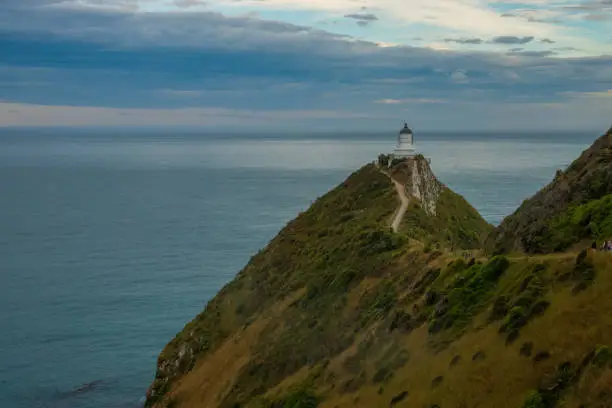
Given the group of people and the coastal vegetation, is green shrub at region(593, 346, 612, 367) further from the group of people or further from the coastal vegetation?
the group of people

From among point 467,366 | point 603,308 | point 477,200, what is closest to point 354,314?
point 467,366

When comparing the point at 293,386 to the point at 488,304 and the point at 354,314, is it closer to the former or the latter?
the point at 354,314

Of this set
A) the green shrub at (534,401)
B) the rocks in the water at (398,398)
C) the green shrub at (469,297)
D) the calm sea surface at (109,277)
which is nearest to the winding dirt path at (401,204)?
the green shrub at (469,297)

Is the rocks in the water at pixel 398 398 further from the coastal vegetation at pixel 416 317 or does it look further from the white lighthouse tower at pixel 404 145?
the white lighthouse tower at pixel 404 145

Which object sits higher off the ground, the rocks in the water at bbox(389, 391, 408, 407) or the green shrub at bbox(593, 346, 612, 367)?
the green shrub at bbox(593, 346, 612, 367)

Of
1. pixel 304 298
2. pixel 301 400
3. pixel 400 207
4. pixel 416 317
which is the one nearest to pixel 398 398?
pixel 416 317

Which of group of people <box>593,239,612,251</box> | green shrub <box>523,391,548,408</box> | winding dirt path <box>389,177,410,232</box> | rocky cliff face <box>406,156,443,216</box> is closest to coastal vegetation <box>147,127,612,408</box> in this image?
green shrub <box>523,391,548,408</box>
